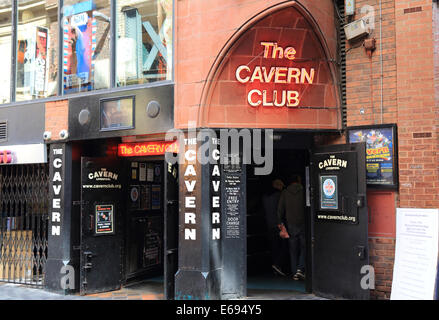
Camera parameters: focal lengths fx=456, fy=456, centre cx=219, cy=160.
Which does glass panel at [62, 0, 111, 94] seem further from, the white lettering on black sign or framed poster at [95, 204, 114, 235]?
framed poster at [95, 204, 114, 235]

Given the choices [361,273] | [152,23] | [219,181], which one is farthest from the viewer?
[152,23]

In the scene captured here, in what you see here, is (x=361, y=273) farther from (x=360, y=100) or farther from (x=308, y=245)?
(x=360, y=100)

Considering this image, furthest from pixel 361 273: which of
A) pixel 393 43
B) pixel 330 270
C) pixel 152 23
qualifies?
pixel 152 23

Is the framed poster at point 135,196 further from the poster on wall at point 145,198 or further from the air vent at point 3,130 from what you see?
the air vent at point 3,130

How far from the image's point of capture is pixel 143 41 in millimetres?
8570

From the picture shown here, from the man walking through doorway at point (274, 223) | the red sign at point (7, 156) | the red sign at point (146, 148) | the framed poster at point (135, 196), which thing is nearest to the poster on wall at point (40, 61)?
the red sign at point (7, 156)

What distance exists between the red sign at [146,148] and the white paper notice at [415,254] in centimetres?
389

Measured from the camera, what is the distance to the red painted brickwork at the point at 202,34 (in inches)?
299

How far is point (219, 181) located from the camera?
7812 mm

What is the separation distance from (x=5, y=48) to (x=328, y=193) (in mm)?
7848

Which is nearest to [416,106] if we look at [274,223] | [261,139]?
[261,139]

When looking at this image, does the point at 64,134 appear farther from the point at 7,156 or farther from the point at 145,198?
the point at 145,198

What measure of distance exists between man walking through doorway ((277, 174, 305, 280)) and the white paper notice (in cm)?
273

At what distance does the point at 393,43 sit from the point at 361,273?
380 centimetres
